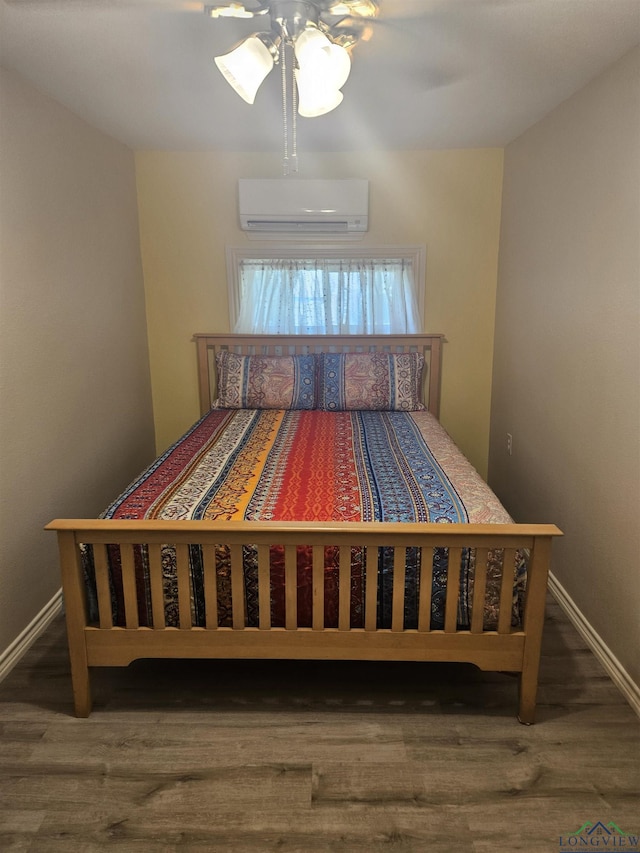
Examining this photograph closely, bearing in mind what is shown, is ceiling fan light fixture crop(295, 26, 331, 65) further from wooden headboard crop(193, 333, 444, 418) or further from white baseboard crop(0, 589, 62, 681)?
white baseboard crop(0, 589, 62, 681)

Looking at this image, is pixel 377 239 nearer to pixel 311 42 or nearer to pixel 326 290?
pixel 326 290

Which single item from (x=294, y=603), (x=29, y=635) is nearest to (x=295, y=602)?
(x=294, y=603)

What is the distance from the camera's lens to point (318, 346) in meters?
3.37

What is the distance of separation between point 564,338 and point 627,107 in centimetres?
87

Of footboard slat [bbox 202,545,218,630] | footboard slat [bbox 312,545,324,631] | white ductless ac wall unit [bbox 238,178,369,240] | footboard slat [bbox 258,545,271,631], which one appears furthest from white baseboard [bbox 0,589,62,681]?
white ductless ac wall unit [bbox 238,178,369,240]

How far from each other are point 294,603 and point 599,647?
4.04ft

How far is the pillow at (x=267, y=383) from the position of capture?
311 cm

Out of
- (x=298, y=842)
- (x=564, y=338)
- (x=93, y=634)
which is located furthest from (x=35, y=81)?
(x=298, y=842)

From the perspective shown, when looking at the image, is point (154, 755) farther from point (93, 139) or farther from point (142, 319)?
point (93, 139)

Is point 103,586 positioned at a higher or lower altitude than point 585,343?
lower

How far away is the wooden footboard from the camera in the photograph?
5.26 feet

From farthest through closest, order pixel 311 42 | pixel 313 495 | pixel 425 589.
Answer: pixel 313 495 → pixel 425 589 → pixel 311 42

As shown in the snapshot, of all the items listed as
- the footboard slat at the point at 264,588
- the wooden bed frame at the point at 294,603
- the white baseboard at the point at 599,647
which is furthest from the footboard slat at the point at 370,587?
the white baseboard at the point at 599,647

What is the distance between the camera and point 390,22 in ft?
5.39
